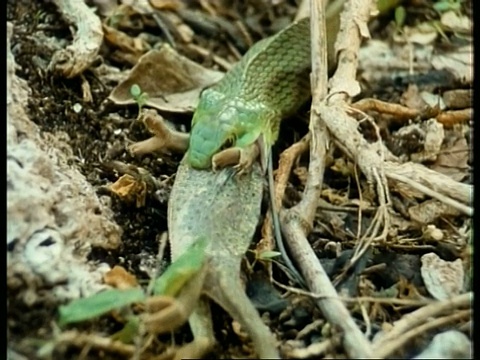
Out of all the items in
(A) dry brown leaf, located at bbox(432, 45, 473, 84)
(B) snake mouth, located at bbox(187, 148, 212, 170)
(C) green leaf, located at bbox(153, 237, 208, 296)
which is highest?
(B) snake mouth, located at bbox(187, 148, 212, 170)

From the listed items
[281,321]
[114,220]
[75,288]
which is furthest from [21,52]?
[281,321]

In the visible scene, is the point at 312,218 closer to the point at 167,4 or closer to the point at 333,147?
the point at 333,147

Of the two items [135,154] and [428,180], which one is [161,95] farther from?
[428,180]

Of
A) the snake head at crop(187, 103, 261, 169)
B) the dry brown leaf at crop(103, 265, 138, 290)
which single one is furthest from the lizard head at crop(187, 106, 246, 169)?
the dry brown leaf at crop(103, 265, 138, 290)

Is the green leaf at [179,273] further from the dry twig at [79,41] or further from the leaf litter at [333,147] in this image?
the dry twig at [79,41]

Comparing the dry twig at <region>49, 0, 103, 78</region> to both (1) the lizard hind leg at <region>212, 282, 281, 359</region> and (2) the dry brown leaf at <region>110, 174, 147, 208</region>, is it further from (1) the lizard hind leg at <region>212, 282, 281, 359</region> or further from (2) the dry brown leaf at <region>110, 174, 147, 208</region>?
(1) the lizard hind leg at <region>212, 282, 281, 359</region>

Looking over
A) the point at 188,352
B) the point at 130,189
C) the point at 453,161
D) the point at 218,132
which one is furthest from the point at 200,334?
the point at 453,161

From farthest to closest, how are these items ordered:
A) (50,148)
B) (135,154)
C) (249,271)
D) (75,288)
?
(135,154), (50,148), (249,271), (75,288)
